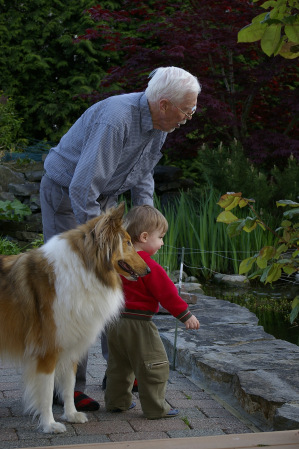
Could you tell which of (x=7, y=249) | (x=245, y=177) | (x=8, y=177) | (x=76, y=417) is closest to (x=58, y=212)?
(x=76, y=417)

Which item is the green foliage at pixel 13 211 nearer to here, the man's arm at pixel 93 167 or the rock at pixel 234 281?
the rock at pixel 234 281

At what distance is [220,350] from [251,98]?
6459 millimetres

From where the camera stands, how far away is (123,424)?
9.27ft

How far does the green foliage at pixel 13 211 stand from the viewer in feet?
28.8

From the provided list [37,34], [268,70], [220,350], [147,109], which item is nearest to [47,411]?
[220,350]

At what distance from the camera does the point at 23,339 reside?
2734mm

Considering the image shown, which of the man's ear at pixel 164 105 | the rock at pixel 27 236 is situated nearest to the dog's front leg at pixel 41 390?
the man's ear at pixel 164 105

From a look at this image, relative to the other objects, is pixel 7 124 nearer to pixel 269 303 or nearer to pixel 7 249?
pixel 7 249

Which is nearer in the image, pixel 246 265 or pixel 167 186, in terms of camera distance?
pixel 246 265

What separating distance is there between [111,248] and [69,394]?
931 millimetres

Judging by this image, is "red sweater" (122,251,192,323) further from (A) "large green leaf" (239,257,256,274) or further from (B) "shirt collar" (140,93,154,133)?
(B) "shirt collar" (140,93,154,133)

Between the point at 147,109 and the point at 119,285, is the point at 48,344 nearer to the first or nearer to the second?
the point at 119,285

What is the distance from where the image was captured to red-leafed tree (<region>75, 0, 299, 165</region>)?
8391mm

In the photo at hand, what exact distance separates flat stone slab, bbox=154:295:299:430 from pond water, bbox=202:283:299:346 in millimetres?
623
